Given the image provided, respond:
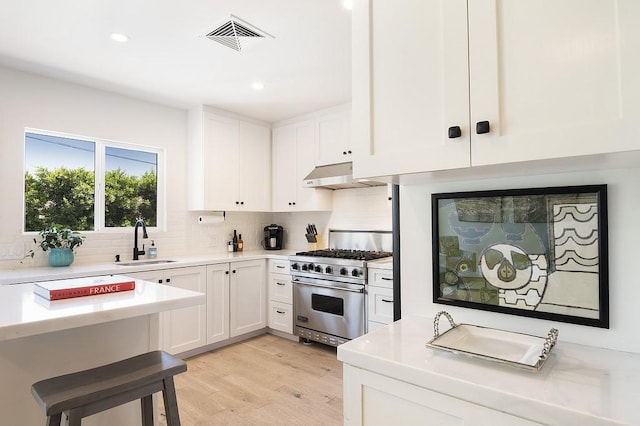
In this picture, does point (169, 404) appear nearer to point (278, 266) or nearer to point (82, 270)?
point (82, 270)

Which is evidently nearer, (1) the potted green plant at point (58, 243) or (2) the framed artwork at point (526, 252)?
(2) the framed artwork at point (526, 252)

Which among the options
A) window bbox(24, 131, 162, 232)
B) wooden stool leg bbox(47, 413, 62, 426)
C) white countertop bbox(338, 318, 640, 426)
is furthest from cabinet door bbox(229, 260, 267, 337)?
white countertop bbox(338, 318, 640, 426)

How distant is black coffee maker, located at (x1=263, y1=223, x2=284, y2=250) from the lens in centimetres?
469

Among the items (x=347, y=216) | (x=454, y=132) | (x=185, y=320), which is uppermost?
(x=454, y=132)

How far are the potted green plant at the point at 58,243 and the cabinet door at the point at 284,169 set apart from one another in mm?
2168

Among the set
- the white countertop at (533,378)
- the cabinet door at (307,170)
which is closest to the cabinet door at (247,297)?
the cabinet door at (307,170)

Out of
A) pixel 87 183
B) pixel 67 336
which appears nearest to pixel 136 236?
pixel 87 183

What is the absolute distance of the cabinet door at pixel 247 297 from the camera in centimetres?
377

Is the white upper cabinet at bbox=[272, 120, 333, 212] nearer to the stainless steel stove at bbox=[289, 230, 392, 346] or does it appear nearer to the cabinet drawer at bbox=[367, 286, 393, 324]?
the stainless steel stove at bbox=[289, 230, 392, 346]

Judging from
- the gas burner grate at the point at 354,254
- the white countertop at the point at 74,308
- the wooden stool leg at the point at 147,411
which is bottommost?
the wooden stool leg at the point at 147,411

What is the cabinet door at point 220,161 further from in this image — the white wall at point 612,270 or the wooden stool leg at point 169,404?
the white wall at point 612,270

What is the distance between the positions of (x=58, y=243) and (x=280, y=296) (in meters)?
2.13

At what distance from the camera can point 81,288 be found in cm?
150

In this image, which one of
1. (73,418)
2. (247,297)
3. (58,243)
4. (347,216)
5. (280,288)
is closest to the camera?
(73,418)
